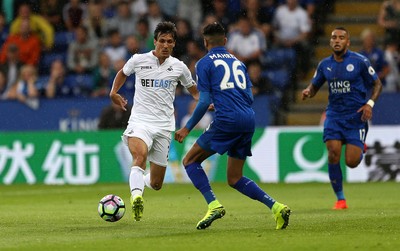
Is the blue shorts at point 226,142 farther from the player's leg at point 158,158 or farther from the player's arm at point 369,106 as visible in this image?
the player's arm at point 369,106

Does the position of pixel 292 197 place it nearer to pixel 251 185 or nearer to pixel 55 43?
pixel 251 185

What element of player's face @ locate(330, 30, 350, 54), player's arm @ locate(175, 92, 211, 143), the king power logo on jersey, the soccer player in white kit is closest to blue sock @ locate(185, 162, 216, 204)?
player's arm @ locate(175, 92, 211, 143)

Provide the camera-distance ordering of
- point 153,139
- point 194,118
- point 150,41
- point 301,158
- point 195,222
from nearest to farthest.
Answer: point 194,118 → point 195,222 → point 153,139 → point 301,158 → point 150,41

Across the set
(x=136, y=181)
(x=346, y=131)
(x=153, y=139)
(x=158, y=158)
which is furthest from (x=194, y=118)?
(x=346, y=131)

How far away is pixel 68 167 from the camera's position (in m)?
20.3

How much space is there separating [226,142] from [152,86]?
148 cm

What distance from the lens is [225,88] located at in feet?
36.0

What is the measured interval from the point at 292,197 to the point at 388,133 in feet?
13.6

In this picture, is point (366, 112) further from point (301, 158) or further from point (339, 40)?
point (301, 158)

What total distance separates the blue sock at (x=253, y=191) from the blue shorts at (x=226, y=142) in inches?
11.3

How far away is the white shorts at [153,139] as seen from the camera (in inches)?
470

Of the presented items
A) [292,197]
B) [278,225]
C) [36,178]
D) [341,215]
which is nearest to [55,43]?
[36,178]

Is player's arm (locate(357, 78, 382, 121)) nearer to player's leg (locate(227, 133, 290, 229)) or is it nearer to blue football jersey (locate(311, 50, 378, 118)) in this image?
blue football jersey (locate(311, 50, 378, 118))

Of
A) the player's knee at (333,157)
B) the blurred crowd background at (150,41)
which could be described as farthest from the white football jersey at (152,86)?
the blurred crowd background at (150,41)
